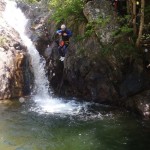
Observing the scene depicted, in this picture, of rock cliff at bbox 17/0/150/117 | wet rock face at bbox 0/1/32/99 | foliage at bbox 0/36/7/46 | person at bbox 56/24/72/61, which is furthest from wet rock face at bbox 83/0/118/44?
foliage at bbox 0/36/7/46

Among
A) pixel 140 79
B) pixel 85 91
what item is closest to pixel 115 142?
pixel 140 79

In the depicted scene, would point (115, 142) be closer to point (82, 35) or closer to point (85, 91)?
point (85, 91)

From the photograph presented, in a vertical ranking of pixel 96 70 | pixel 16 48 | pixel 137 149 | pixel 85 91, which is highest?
pixel 16 48

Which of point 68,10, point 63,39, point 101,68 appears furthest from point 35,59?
point 101,68

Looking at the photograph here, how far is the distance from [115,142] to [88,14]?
21.3ft

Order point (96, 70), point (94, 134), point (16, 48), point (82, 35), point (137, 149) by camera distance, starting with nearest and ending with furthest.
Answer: point (137, 149)
point (94, 134)
point (96, 70)
point (82, 35)
point (16, 48)

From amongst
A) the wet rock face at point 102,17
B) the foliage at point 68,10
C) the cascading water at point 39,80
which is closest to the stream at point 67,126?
the cascading water at point 39,80

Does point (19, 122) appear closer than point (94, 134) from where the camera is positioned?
No

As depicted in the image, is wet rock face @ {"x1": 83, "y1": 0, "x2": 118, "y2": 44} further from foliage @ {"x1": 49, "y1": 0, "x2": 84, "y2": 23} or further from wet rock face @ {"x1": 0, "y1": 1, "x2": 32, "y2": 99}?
wet rock face @ {"x1": 0, "y1": 1, "x2": 32, "y2": 99}

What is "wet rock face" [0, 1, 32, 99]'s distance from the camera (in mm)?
15000

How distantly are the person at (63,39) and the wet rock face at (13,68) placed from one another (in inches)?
87.2

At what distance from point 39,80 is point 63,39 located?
2894 millimetres

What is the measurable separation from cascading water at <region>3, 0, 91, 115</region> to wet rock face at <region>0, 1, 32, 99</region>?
0.49m

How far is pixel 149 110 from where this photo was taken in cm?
1204
